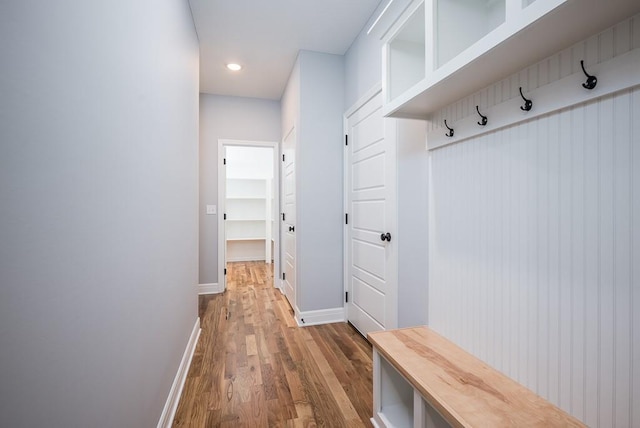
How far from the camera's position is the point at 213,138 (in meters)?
3.91

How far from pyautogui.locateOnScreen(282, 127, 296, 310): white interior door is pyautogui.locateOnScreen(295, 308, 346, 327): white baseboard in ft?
1.03

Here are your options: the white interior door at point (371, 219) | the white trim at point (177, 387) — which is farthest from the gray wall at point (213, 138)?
the white interior door at point (371, 219)

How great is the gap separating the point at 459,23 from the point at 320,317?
8.30 feet

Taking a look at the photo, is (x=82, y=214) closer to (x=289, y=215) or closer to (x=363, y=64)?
(x=363, y=64)

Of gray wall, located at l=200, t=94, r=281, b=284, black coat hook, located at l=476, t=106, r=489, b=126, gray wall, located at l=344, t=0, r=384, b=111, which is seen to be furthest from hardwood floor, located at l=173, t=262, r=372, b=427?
gray wall, located at l=344, t=0, r=384, b=111

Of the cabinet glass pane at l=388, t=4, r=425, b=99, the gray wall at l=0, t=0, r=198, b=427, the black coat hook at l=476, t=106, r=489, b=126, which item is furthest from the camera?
the cabinet glass pane at l=388, t=4, r=425, b=99

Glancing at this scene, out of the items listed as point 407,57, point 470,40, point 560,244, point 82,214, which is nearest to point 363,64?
point 407,57

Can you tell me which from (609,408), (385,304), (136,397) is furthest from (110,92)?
(385,304)

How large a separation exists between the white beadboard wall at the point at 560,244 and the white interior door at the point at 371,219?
63 cm

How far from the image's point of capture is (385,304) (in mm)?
2061

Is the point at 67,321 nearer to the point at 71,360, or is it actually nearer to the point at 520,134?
the point at 71,360

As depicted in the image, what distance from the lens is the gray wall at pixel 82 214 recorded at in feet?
1.69

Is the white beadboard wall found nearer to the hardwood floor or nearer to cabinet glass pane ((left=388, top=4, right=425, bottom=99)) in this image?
cabinet glass pane ((left=388, top=4, right=425, bottom=99))

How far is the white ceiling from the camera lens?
87.9 inches
